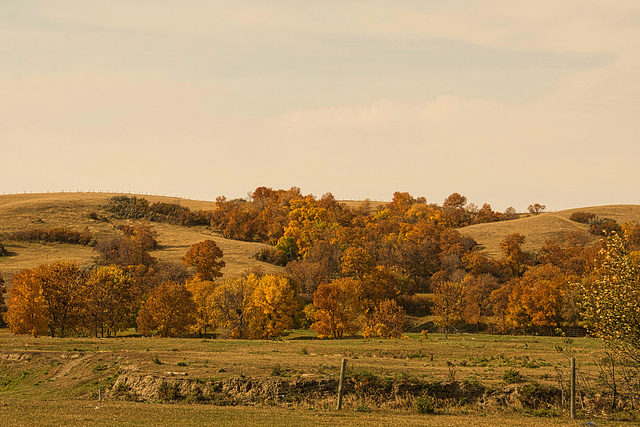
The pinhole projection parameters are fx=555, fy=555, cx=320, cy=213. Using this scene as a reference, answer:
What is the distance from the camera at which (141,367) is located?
1518 inches

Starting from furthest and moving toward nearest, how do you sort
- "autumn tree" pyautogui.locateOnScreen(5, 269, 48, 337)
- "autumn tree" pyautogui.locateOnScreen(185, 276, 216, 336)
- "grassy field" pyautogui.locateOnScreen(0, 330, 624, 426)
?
"autumn tree" pyautogui.locateOnScreen(185, 276, 216, 336), "autumn tree" pyautogui.locateOnScreen(5, 269, 48, 337), "grassy field" pyautogui.locateOnScreen(0, 330, 624, 426)

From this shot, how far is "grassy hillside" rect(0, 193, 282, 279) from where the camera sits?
472 feet

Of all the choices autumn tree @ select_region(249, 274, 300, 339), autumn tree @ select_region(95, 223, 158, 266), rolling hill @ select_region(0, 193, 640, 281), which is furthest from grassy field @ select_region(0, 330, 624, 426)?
rolling hill @ select_region(0, 193, 640, 281)

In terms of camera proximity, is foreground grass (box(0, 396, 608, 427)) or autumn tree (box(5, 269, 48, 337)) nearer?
foreground grass (box(0, 396, 608, 427))

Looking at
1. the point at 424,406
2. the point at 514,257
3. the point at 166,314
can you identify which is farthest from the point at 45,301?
the point at 514,257

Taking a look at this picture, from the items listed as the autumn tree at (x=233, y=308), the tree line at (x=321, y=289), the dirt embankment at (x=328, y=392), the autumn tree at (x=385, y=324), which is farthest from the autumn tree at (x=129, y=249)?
the dirt embankment at (x=328, y=392)

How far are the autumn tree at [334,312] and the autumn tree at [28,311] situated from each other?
134 feet

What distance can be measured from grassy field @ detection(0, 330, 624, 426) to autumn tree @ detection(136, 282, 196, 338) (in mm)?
25546

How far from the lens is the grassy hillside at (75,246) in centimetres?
14388

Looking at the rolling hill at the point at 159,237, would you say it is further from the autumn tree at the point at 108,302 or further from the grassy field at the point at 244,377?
the grassy field at the point at 244,377

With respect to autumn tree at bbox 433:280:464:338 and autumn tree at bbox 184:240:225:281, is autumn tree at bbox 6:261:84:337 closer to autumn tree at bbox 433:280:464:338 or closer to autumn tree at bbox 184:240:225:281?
autumn tree at bbox 184:240:225:281

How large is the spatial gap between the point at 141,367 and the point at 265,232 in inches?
6137

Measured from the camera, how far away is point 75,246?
160 meters

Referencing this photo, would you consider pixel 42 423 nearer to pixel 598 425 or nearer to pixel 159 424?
pixel 159 424
